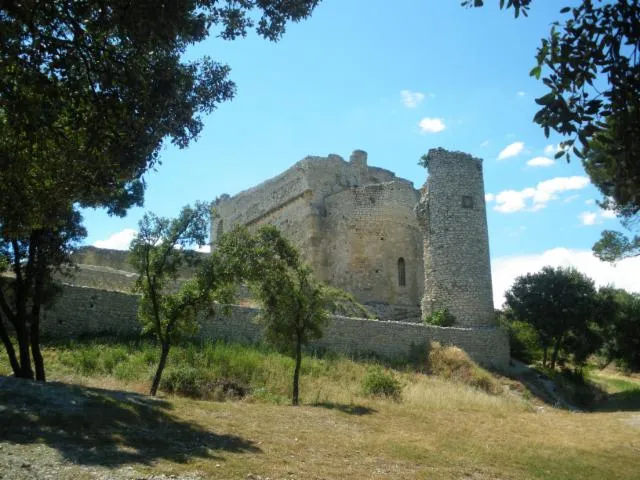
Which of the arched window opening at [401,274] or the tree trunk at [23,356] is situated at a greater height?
the arched window opening at [401,274]

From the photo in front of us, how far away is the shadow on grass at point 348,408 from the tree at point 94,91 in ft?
22.8

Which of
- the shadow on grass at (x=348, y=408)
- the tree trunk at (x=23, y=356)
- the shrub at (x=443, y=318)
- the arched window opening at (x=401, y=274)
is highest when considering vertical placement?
the arched window opening at (x=401, y=274)

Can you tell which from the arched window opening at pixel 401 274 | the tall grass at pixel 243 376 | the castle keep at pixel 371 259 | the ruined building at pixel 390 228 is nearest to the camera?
the tall grass at pixel 243 376

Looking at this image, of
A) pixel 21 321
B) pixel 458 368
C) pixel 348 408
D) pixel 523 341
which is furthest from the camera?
pixel 523 341

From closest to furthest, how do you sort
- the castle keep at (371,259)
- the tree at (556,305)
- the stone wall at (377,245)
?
the castle keep at (371,259) → the tree at (556,305) → the stone wall at (377,245)

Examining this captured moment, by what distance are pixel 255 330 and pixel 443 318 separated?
7.53m

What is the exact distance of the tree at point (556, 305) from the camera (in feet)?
80.5

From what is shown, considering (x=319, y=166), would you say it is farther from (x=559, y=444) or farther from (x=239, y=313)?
(x=559, y=444)

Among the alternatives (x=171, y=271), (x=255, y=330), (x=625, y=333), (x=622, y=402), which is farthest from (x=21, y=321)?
(x=625, y=333)

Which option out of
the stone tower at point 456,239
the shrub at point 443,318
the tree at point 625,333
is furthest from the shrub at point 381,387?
the tree at point 625,333

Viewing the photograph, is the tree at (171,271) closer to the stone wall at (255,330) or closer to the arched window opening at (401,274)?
the stone wall at (255,330)

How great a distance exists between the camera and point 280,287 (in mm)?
15328

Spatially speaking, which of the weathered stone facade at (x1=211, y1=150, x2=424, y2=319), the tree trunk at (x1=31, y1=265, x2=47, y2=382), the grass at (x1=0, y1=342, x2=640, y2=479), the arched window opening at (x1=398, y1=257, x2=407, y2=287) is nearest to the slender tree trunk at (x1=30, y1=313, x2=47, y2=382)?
the tree trunk at (x1=31, y1=265, x2=47, y2=382)

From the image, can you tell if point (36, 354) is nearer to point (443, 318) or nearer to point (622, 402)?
point (443, 318)
